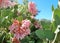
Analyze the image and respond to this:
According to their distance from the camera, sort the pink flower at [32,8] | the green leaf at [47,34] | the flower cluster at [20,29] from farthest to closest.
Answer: the pink flower at [32,8] → the flower cluster at [20,29] → the green leaf at [47,34]

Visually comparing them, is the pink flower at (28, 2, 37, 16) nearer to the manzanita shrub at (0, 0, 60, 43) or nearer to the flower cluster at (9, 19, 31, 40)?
the manzanita shrub at (0, 0, 60, 43)

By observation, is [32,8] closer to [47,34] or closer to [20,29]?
[20,29]

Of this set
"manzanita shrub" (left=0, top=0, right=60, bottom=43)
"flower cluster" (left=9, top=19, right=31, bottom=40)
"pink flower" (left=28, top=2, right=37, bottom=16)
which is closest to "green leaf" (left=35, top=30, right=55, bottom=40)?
"manzanita shrub" (left=0, top=0, right=60, bottom=43)

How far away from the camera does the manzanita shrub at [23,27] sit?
1.16m

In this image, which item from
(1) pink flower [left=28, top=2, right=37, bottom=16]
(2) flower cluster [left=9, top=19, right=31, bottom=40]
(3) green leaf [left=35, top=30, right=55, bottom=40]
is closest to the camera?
(3) green leaf [left=35, top=30, right=55, bottom=40]

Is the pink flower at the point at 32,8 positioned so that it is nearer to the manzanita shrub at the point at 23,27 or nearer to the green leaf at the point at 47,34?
the manzanita shrub at the point at 23,27

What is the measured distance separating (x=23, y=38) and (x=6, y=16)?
573 mm

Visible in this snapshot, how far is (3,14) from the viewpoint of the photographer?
2.29 m

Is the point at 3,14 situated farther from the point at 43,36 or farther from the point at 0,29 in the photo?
the point at 43,36

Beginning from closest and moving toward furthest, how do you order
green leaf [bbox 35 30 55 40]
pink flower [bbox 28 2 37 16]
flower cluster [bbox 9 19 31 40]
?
1. green leaf [bbox 35 30 55 40]
2. flower cluster [bbox 9 19 31 40]
3. pink flower [bbox 28 2 37 16]

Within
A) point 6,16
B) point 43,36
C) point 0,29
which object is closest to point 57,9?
point 43,36

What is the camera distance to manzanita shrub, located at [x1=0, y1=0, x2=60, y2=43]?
1.16 m

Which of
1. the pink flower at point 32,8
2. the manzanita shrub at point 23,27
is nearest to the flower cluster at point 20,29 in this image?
the manzanita shrub at point 23,27

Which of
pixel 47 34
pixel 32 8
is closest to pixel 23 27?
pixel 47 34
